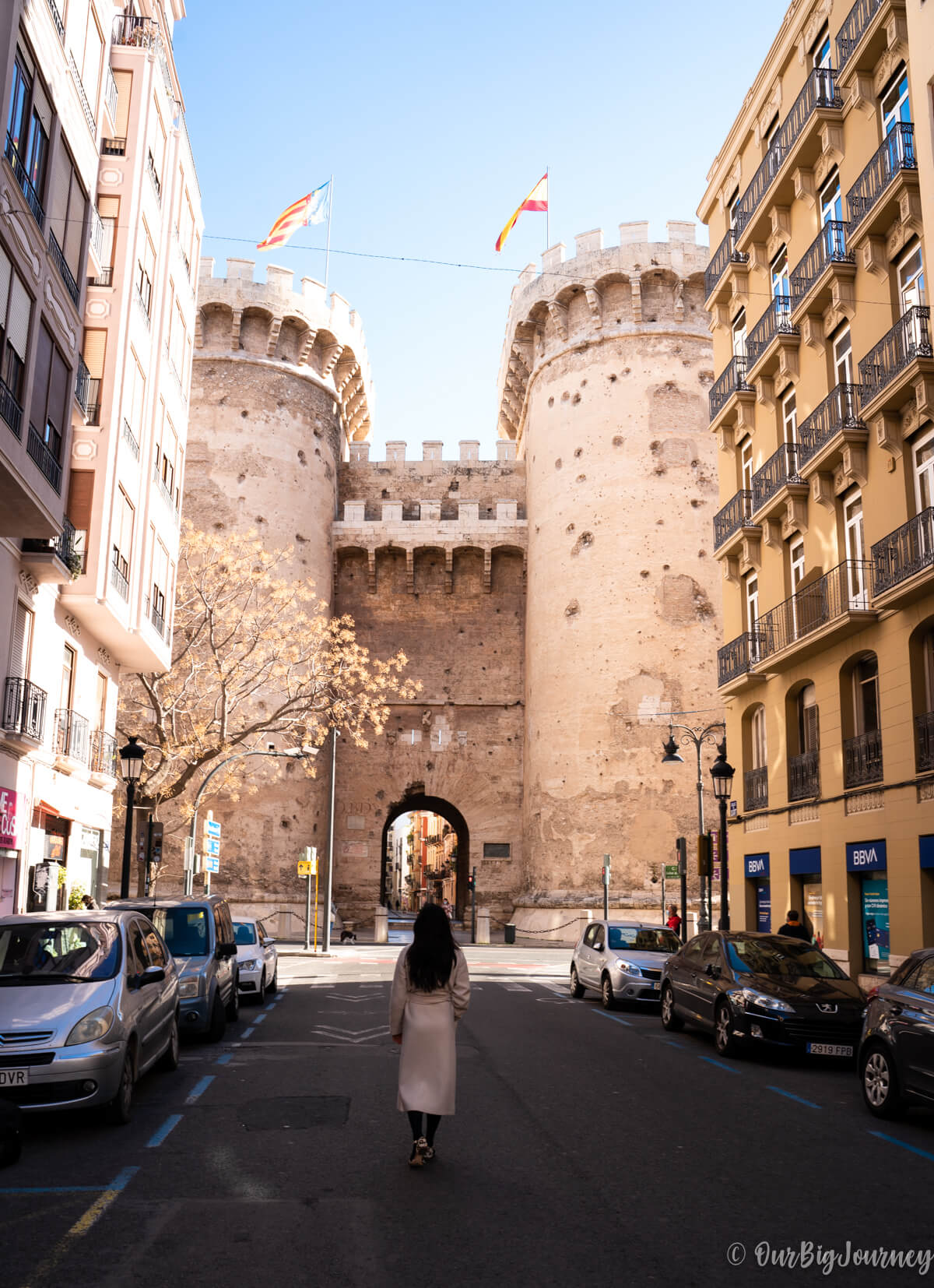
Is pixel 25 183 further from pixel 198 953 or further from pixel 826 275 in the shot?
pixel 826 275

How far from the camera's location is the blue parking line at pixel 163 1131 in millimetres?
7820

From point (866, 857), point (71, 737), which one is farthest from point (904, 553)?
point (71, 737)

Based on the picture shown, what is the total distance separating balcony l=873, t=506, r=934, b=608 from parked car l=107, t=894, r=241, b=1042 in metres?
10.8

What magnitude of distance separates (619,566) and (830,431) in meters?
20.0

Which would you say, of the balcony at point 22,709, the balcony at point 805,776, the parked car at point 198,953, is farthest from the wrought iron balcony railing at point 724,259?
the parked car at point 198,953

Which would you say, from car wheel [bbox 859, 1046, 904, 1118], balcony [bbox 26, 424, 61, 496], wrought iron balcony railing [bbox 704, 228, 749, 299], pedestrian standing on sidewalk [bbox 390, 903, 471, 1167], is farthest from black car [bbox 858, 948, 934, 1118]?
wrought iron balcony railing [bbox 704, 228, 749, 299]

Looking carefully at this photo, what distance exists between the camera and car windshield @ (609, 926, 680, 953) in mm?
19844

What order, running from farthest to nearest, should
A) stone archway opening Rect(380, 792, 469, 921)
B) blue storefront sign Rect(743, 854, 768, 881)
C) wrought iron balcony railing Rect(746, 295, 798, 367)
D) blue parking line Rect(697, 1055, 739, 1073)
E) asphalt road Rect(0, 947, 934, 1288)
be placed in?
stone archway opening Rect(380, 792, 469, 921) < blue storefront sign Rect(743, 854, 768, 881) < wrought iron balcony railing Rect(746, 295, 798, 367) < blue parking line Rect(697, 1055, 739, 1073) < asphalt road Rect(0, 947, 934, 1288)

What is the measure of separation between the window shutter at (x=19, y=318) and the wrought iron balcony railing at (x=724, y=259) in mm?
16594

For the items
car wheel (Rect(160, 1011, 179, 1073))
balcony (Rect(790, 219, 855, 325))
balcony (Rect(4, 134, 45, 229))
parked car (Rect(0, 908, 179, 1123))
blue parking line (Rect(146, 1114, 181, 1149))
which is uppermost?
balcony (Rect(790, 219, 855, 325))

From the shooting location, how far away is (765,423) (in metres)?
25.2

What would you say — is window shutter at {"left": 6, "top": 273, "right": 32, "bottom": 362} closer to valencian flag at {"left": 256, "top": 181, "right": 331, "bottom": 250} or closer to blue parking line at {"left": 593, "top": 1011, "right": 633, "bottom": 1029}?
blue parking line at {"left": 593, "top": 1011, "right": 633, "bottom": 1029}

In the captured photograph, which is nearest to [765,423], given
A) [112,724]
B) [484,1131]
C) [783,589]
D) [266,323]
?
[783,589]

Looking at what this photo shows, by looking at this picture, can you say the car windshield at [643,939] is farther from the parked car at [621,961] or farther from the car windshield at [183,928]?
the car windshield at [183,928]
